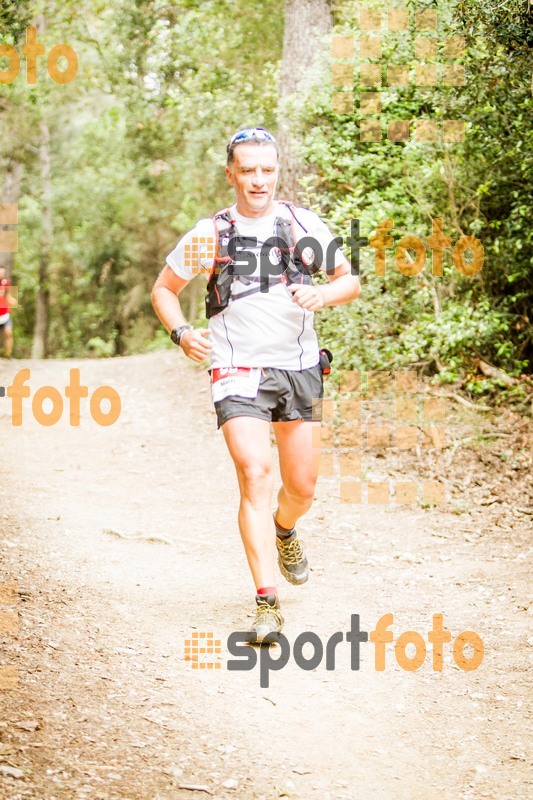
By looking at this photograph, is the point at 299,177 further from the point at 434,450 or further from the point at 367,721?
the point at 367,721

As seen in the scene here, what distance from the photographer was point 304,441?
4.63 meters

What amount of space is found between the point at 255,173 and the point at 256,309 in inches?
26.2

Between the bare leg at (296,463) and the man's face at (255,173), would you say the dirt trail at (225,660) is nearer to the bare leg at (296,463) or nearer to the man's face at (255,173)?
the bare leg at (296,463)

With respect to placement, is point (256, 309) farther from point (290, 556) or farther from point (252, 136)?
point (290, 556)

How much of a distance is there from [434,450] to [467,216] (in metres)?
2.73

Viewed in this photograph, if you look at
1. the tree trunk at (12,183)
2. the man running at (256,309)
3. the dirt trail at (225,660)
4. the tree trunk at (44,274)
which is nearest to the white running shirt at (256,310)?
the man running at (256,309)

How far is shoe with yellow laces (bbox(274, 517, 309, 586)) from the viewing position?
509 cm

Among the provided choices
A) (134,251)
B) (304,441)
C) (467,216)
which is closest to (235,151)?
(304,441)

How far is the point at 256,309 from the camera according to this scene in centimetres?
438

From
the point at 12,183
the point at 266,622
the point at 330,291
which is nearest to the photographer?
the point at 266,622

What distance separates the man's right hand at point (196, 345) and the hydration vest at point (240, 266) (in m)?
0.22

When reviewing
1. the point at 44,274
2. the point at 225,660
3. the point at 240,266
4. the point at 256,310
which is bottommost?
the point at 225,660

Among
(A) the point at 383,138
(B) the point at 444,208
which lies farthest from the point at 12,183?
(B) the point at 444,208

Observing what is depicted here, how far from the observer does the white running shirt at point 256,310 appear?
4.38 metres
